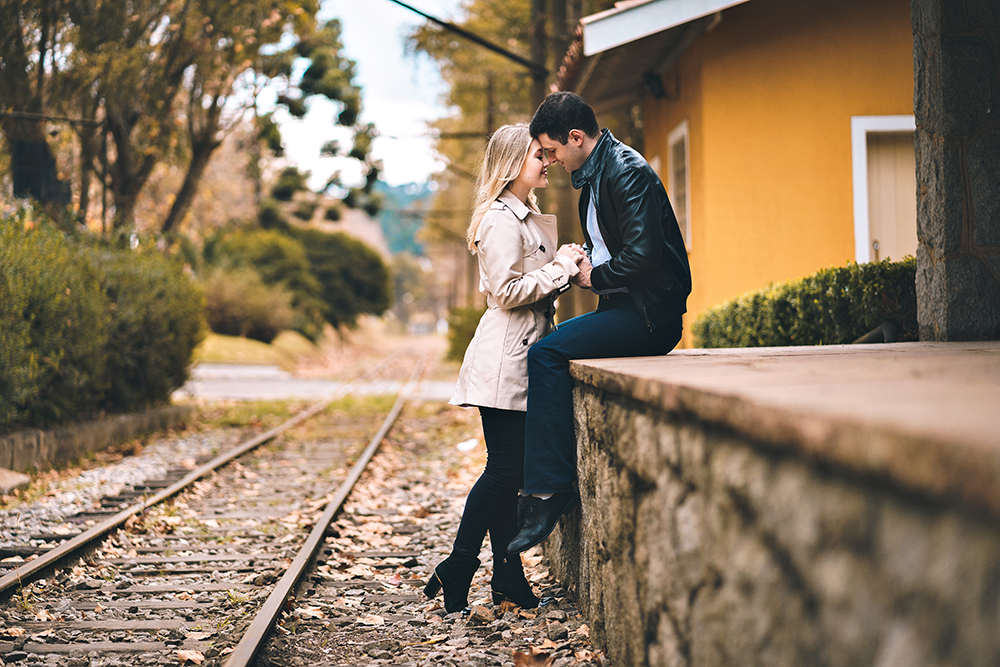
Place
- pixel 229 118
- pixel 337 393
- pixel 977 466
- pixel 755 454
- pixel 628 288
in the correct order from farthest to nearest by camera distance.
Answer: pixel 229 118
pixel 337 393
pixel 628 288
pixel 755 454
pixel 977 466

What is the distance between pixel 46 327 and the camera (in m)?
8.04

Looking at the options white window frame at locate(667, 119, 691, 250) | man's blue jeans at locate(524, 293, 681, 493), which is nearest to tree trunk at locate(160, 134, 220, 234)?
white window frame at locate(667, 119, 691, 250)

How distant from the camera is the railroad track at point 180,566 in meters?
3.75

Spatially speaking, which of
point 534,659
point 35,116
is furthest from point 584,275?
point 35,116

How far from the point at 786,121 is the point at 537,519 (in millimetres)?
7509

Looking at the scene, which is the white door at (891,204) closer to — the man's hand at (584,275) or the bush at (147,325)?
the man's hand at (584,275)

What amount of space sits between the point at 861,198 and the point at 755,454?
836 centimetres

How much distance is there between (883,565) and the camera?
138 cm

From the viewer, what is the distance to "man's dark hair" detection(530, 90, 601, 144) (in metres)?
3.69

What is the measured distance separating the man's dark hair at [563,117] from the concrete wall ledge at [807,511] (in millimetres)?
Answer: 1220

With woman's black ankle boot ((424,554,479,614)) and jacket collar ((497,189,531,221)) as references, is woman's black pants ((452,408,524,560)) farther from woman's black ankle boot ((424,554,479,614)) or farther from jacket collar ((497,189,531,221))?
jacket collar ((497,189,531,221))

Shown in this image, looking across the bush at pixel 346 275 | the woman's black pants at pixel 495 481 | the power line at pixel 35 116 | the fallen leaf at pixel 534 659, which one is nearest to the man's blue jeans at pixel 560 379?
the woman's black pants at pixel 495 481

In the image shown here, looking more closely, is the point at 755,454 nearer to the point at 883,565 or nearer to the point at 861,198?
the point at 883,565

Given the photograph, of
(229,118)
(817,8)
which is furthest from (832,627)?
(229,118)
